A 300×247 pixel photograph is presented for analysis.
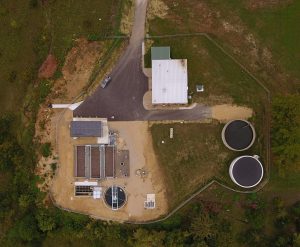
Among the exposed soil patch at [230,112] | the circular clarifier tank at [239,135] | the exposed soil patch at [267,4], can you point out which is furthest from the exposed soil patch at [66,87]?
the exposed soil patch at [267,4]

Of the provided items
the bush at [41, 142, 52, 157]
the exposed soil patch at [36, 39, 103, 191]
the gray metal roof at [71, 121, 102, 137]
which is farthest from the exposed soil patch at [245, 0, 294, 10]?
the bush at [41, 142, 52, 157]

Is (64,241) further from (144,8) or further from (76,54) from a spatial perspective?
(144,8)

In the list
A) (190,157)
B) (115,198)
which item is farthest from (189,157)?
(115,198)

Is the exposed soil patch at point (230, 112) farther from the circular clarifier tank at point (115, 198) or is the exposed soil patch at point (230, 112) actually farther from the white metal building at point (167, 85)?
the circular clarifier tank at point (115, 198)

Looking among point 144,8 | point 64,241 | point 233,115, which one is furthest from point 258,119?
point 64,241

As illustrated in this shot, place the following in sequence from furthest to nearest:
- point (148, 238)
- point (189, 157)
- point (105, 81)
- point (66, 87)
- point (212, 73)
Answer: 1. point (66, 87)
2. point (105, 81)
3. point (212, 73)
4. point (189, 157)
5. point (148, 238)

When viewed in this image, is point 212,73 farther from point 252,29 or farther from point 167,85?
point 252,29

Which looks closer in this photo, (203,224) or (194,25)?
(203,224)

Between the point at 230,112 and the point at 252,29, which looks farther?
the point at 252,29
